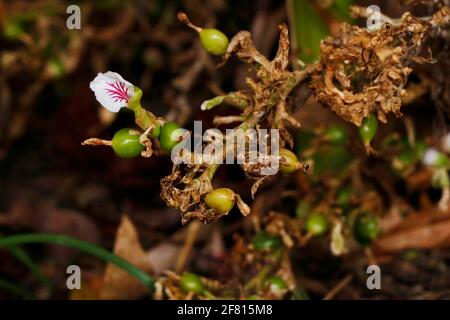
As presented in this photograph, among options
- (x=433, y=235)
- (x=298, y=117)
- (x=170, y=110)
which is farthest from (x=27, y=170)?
(x=433, y=235)

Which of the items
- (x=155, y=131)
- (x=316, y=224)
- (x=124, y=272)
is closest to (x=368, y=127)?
(x=316, y=224)

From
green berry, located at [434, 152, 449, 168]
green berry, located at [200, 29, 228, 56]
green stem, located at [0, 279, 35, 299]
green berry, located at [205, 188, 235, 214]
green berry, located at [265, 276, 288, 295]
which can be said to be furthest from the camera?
green stem, located at [0, 279, 35, 299]

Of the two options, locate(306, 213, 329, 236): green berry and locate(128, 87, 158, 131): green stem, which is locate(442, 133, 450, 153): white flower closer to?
locate(306, 213, 329, 236): green berry

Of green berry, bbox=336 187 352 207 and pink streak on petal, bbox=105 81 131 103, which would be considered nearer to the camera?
pink streak on petal, bbox=105 81 131 103

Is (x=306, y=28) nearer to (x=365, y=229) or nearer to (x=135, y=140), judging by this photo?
(x=365, y=229)

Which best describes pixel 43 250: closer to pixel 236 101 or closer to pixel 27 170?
pixel 27 170

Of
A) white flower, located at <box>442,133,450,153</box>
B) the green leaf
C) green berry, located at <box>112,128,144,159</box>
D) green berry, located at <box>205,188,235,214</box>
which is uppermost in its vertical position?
the green leaf
